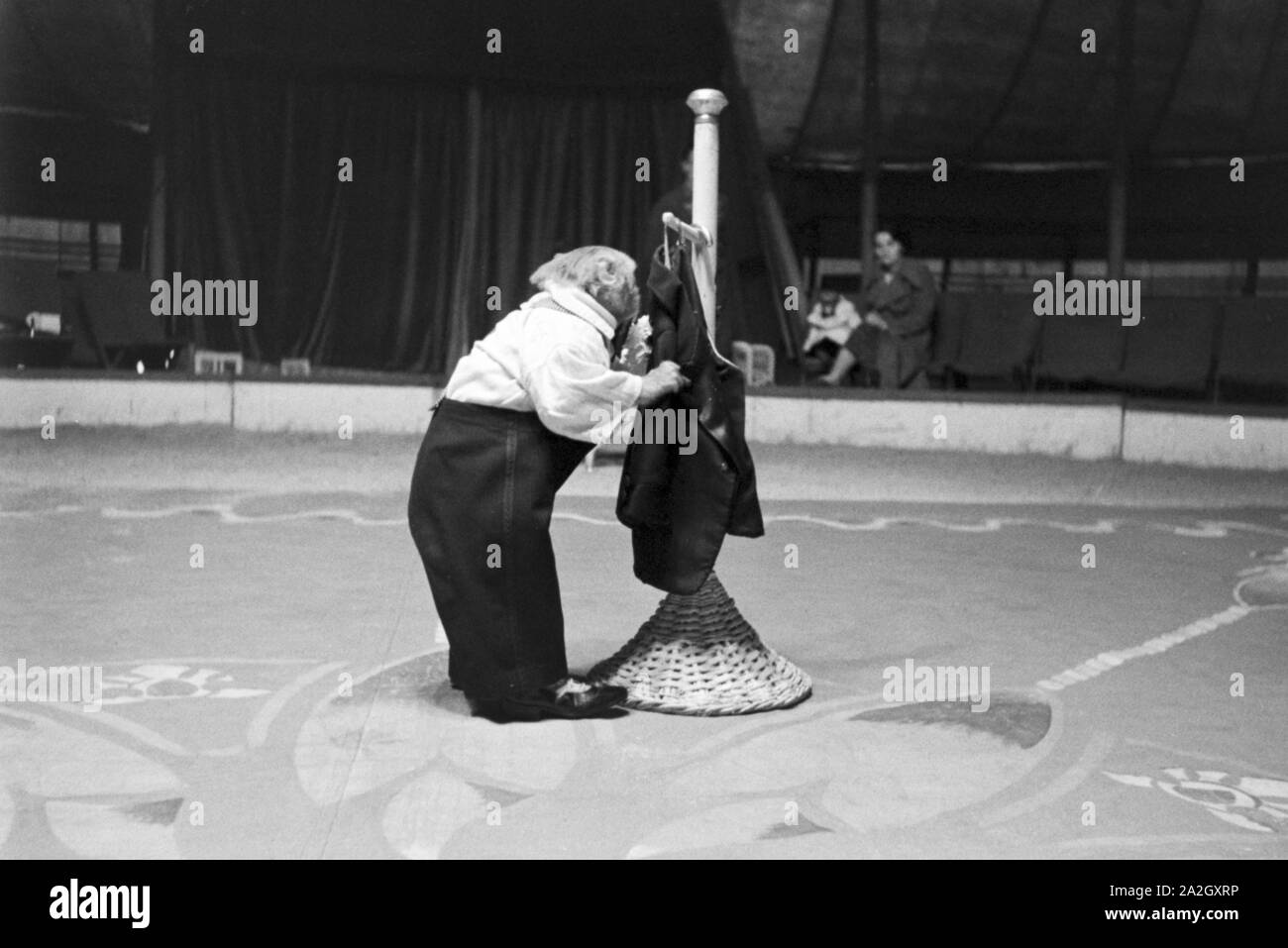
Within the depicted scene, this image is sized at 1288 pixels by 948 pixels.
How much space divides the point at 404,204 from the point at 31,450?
4154mm

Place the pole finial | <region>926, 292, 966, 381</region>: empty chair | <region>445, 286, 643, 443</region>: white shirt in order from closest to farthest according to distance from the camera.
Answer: <region>445, 286, 643, 443</region>: white shirt < the pole finial < <region>926, 292, 966, 381</region>: empty chair

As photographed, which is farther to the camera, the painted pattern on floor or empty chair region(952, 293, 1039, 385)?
empty chair region(952, 293, 1039, 385)

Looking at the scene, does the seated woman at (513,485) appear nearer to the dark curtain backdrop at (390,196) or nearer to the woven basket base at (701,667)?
the woven basket base at (701,667)

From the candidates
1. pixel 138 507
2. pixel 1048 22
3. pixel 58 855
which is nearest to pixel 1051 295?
pixel 1048 22

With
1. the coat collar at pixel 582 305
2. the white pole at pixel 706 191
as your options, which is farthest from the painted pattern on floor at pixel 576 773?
the white pole at pixel 706 191

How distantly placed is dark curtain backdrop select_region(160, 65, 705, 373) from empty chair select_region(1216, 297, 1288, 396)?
13.8ft

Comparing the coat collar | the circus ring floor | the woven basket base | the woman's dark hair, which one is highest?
the woman's dark hair

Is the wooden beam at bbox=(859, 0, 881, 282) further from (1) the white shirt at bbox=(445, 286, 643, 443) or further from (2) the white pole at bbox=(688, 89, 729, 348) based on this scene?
(1) the white shirt at bbox=(445, 286, 643, 443)

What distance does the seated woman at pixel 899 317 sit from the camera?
1034 cm

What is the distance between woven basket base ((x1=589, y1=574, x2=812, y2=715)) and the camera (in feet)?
12.7

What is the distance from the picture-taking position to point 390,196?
11703 millimetres

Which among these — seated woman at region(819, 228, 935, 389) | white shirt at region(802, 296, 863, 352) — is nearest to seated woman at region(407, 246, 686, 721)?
seated woman at region(819, 228, 935, 389)

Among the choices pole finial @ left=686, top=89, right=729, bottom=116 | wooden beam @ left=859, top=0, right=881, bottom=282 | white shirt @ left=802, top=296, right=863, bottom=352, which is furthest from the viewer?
wooden beam @ left=859, top=0, right=881, bottom=282

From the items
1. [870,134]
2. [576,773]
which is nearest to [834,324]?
[870,134]
